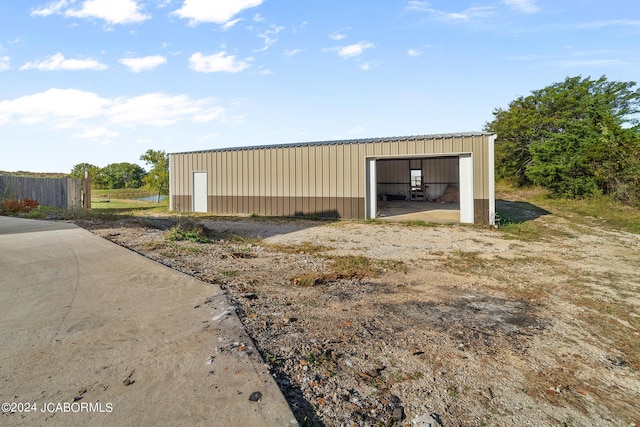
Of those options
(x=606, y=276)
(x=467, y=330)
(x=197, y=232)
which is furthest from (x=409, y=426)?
(x=197, y=232)

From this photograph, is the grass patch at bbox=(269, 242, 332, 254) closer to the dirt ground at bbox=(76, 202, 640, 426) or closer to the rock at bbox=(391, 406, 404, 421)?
the dirt ground at bbox=(76, 202, 640, 426)

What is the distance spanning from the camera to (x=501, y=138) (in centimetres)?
2900

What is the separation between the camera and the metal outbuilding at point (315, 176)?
12727 mm

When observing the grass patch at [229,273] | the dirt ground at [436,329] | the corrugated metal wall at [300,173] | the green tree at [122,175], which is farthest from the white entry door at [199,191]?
the green tree at [122,175]

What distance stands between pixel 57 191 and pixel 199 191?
660cm

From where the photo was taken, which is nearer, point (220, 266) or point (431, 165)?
point (220, 266)

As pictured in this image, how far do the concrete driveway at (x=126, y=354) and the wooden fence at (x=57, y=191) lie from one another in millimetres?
13993

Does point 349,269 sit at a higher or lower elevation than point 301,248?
lower

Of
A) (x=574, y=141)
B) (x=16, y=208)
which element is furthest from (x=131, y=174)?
(x=574, y=141)

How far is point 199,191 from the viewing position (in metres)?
18.4

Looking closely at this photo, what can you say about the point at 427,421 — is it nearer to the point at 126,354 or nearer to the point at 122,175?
the point at 126,354

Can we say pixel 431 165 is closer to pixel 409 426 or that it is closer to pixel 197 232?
pixel 197 232

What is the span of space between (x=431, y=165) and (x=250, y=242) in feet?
61.2

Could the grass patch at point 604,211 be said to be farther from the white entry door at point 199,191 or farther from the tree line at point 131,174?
the tree line at point 131,174
